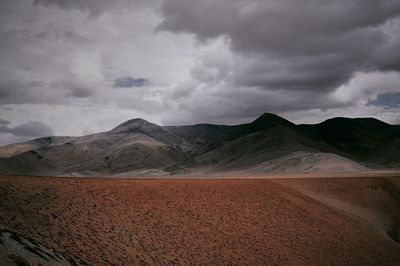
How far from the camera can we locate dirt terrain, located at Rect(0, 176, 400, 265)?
580 inches

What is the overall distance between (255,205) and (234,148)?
154832 millimetres

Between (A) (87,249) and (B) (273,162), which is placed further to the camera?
(B) (273,162)

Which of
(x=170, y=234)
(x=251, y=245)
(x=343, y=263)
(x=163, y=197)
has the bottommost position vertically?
(x=343, y=263)

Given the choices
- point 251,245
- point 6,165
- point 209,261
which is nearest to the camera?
A: point 209,261

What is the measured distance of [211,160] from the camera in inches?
7067

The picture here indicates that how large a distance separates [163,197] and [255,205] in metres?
9.12

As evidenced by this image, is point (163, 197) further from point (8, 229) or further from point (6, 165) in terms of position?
point (6, 165)

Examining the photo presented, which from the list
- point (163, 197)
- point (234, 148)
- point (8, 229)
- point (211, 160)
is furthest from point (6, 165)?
point (8, 229)

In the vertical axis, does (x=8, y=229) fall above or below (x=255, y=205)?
above

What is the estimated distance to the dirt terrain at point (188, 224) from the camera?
14734 millimetres

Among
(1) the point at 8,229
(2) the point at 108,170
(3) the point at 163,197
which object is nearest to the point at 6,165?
(2) the point at 108,170

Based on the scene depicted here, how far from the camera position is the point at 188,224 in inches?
919

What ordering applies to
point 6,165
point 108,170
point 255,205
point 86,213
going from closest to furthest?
point 86,213 < point 255,205 < point 6,165 < point 108,170

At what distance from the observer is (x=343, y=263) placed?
26.4 metres
